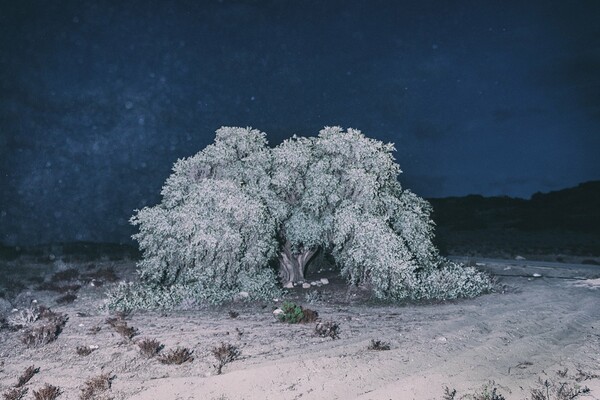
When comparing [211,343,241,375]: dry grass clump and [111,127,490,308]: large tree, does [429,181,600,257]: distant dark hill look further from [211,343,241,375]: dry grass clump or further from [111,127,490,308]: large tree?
[211,343,241,375]: dry grass clump

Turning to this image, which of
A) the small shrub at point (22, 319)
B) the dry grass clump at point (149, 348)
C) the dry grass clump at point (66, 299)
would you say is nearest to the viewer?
the dry grass clump at point (149, 348)

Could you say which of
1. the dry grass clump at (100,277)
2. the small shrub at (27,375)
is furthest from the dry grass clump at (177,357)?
the dry grass clump at (100,277)

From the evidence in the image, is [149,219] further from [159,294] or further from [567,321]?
[567,321]

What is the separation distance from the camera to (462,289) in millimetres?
14531

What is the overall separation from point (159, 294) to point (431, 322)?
9156 millimetres

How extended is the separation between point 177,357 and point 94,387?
1605 millimetres

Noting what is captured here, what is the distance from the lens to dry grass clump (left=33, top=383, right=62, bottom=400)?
711cm

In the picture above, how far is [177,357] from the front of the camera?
27.3 feet

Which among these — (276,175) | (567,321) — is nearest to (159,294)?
(276,175)

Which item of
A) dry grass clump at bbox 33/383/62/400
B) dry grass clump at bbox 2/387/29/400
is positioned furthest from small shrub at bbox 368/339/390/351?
dry grass clump at bbox 2/387/29/400

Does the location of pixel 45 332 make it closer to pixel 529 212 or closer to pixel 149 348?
pixel 149 348

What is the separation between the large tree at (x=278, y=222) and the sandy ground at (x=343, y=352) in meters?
1.06

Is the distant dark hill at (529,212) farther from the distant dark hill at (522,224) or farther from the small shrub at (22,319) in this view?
the small shrub at (22,319)

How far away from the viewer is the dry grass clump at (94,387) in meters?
7.11
